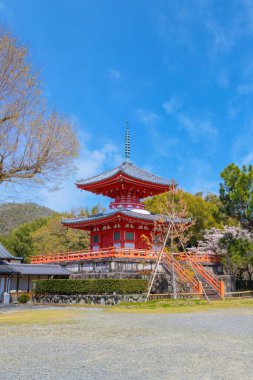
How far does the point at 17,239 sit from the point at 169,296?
40141mm

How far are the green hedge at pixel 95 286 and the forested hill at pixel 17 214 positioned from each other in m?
66.3

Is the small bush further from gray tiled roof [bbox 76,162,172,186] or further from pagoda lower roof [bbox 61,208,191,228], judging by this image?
gray tiled roof [bbox 76,162,172,186]

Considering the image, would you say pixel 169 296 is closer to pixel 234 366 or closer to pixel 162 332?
pixel 162 332

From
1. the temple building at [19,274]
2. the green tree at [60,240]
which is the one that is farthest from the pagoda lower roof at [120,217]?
the green tree at [60,240]

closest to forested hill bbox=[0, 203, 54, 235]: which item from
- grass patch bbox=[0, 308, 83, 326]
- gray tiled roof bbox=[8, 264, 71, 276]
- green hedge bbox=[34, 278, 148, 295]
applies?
gray tiled roof bbox=[8, 264, 71, 276]

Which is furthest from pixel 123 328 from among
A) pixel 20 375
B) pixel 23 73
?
pixel 23 73

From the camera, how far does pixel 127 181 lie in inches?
1243

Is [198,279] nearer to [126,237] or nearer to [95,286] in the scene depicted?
[95,286]

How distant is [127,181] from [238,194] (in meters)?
9.36

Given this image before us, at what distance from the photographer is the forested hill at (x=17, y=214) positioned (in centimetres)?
9344

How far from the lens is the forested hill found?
9344 cm

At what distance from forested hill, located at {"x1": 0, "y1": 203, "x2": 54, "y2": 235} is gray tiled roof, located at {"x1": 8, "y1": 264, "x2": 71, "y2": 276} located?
201 feet

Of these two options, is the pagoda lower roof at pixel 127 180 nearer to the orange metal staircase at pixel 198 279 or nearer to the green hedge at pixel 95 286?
the orange metal staircase at pixel 198 279

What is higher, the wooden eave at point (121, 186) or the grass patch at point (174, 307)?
the wooden eave at point (121, 186)
